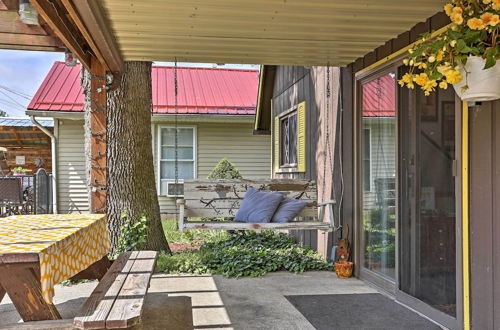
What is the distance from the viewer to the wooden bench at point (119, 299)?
204 cm

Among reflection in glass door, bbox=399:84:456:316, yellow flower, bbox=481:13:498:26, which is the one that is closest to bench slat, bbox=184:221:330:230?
reflection in glass door, bbox=399:84:456:316

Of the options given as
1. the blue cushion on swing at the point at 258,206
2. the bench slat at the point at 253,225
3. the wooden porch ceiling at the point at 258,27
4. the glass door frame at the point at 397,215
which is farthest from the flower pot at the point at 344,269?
the wooden porch ceiling at the point at 258,27

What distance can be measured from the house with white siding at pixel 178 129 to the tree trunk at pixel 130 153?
4557 millimetres

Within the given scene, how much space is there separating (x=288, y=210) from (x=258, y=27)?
2091 mm

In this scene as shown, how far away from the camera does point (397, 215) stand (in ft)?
13.0

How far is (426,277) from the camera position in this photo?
139 inches

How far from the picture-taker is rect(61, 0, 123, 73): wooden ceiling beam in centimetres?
294

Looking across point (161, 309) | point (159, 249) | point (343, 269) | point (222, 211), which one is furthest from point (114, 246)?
point (343, 269)

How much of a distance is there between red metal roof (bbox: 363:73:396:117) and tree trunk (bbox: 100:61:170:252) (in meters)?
2.58

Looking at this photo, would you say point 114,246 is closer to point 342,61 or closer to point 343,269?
point 343,269

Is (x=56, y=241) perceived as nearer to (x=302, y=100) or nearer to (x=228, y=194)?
(x=228, y=194)

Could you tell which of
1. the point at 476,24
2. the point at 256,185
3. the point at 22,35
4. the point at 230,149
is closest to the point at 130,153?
the point at 256,185

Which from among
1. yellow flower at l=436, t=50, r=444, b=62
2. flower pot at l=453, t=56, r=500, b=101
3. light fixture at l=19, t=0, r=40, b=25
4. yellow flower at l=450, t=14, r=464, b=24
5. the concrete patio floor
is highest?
light fixture at l=19, t=0, r=40, b=25

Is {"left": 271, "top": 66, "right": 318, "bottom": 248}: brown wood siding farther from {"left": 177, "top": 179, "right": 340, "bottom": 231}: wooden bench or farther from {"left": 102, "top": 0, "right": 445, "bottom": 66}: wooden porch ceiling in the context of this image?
{"left": 102, "top": 0, "right": 445, "bottom": 66}: wooden porch ceiling
